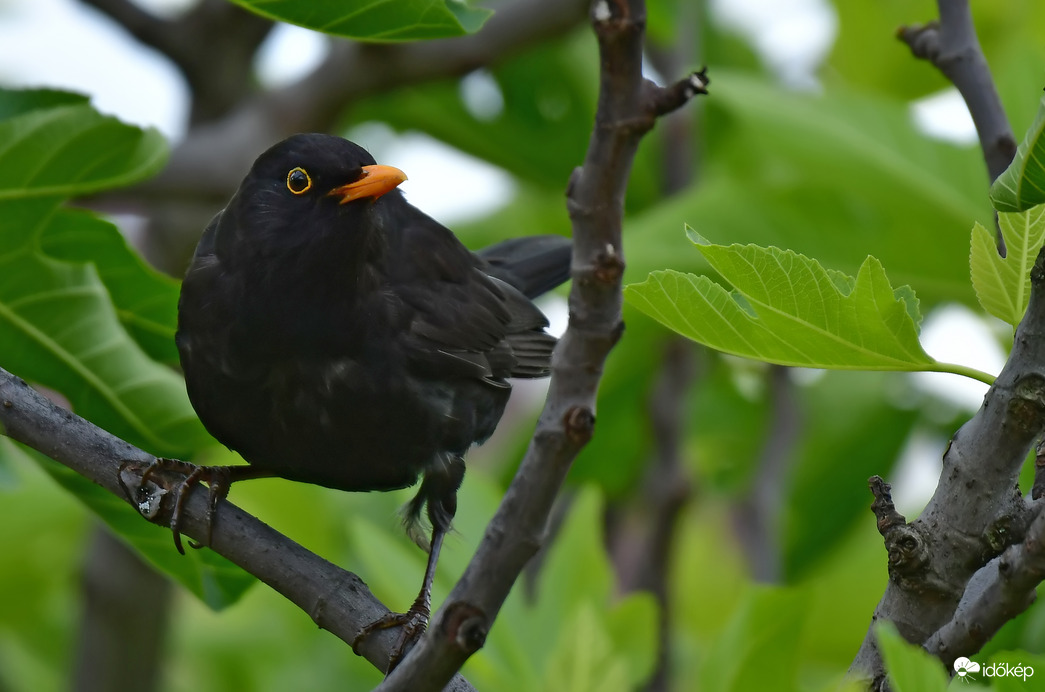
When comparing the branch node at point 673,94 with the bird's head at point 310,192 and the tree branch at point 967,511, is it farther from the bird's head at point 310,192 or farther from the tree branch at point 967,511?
the bird's head at point 310,192

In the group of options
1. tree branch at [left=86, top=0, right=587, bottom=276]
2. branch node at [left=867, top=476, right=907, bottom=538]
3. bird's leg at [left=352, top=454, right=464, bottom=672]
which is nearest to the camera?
branch node at [left=867, top=476, right=907, bottom=538]

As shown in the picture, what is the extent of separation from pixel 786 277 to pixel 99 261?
58.6 inches

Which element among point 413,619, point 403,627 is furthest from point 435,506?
point 403,627

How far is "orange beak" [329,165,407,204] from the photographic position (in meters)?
2.34

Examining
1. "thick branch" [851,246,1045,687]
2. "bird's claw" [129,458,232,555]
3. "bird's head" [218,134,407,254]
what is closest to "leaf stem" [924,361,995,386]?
"thick branch" [851,246,1045,687]

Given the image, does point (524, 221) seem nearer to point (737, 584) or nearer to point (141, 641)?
point (737, 584)

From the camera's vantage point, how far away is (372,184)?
2.35 metres

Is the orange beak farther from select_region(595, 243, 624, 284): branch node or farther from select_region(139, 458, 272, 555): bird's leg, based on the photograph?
select_region(595, 243, 624, 284): branch node

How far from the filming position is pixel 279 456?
2375 millimetres

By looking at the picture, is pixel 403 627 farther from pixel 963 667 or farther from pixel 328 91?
pixel 328 91

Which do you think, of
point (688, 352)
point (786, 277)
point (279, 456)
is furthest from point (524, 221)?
point (786, 277)

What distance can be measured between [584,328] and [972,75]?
1020 mm

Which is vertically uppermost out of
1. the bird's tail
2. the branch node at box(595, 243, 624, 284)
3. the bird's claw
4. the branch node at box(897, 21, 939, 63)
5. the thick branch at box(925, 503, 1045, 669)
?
the branch node at box(897, 21, 939, 63)

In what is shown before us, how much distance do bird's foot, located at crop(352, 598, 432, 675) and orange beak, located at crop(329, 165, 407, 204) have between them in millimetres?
826
